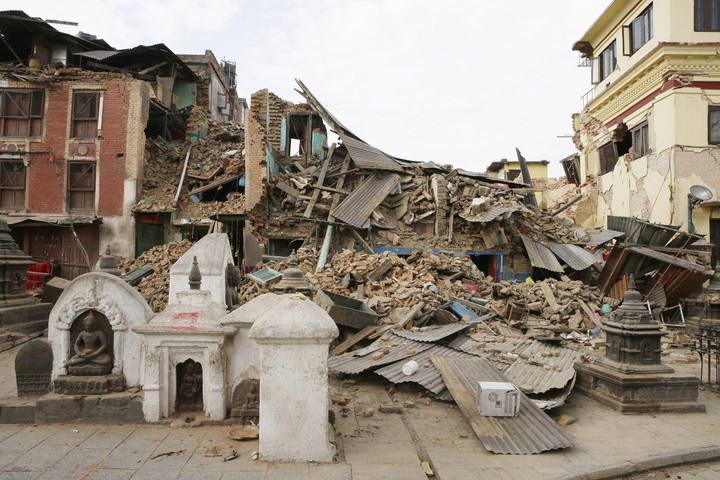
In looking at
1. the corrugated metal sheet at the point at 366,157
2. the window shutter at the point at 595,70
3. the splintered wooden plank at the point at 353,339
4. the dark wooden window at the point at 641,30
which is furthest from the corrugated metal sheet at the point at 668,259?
the window shutter at the point at 595,70

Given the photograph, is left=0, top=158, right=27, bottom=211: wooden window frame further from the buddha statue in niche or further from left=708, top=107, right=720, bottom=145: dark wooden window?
left=708, top=107, right=720, bottom=145: dark wooden window

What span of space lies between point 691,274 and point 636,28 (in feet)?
37.4

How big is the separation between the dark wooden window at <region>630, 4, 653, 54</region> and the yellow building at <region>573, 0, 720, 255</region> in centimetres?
4

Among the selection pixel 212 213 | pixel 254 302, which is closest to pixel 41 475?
pixel 254 302

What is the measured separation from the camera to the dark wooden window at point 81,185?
21.1 metres

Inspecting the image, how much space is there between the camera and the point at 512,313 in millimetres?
12383

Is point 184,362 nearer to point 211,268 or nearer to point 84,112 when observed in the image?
point 211,268

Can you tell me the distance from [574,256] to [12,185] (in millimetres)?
24129

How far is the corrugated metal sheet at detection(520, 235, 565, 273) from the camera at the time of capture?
53.7ft

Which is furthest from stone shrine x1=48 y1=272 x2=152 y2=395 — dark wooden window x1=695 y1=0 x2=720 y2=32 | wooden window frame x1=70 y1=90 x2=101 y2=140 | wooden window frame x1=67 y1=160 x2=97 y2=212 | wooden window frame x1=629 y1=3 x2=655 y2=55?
dark wooden window x1=695 y1=0 x2=720 y2=32

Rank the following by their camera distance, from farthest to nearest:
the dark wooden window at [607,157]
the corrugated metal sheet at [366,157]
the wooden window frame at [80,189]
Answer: the dark wooden window at [607,157] < the wooden window frame at [80,189] < the corrugated metal sheet at [366,157]

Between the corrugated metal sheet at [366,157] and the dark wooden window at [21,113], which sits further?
the dark wooden window at [21,113]

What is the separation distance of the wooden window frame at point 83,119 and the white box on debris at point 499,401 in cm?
2141

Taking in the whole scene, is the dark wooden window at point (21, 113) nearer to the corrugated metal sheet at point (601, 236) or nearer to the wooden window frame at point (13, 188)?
the wooden window frame at point (13, 188)
